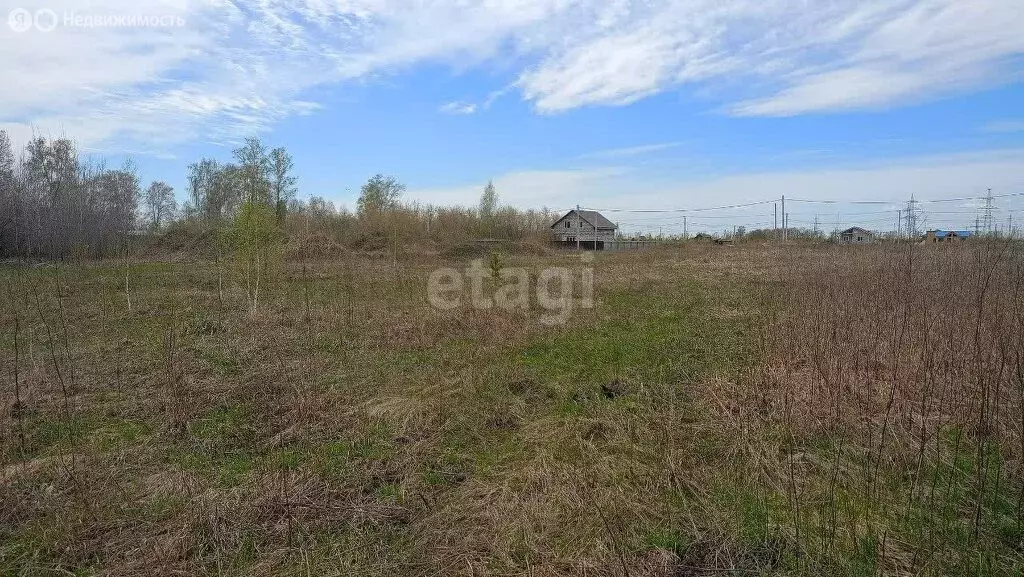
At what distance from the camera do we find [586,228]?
45.2 metres

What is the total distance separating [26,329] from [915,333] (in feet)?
41.0

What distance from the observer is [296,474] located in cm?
354

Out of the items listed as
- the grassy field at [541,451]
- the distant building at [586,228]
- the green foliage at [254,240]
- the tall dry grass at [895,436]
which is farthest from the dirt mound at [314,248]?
the distant building at [586,228]

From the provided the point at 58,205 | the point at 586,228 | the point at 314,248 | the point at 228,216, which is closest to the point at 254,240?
the point at 228,216

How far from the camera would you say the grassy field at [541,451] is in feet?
8.65

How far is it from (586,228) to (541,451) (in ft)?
139

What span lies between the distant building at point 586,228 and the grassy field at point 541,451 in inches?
1403

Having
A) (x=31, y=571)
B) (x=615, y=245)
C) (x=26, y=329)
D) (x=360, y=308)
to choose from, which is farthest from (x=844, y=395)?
(x=615, y=245)

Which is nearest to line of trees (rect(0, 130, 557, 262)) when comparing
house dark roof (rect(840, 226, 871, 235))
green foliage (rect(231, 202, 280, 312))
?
green foliage (rect(231, 202, 280, 312))

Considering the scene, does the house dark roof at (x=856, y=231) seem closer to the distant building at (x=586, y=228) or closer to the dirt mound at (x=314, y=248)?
the distant building at (x=586, y=228)

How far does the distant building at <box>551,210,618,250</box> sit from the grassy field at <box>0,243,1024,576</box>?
3563 centimetres

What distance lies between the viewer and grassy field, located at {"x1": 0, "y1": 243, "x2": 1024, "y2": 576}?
2637 millimetres

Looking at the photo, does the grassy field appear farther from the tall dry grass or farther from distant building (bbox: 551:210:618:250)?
distant building (bbox: 551:210:618:250)

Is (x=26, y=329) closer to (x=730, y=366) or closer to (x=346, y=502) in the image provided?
(x=346, y=502)
